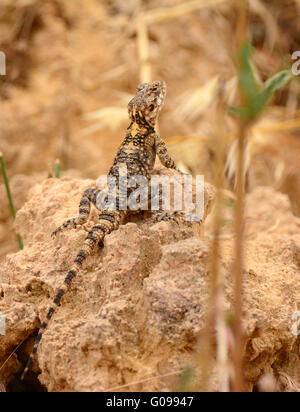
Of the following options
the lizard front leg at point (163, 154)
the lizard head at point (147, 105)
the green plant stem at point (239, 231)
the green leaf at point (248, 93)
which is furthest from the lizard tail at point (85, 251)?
the green leaf at point (248, 93)

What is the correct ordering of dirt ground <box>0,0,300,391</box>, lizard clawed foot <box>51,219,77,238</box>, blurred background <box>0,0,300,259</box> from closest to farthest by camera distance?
1. dirt ground <box>0,0,300,391</box>
2. lizard clawed foot <box>51,219,77,238</box>
3. blurred background <box>0,0,300,259</box>

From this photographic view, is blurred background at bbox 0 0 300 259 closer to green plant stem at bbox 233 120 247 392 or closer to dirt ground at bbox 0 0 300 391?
dirt ground at bbox 0 0 300 391

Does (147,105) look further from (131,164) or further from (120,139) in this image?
(120,139)

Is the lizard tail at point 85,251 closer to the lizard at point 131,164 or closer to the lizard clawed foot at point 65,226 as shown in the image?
the lizard at point 131,164

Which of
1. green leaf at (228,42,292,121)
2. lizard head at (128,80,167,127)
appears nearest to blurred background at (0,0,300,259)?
lizard head at (128,80,167,127)

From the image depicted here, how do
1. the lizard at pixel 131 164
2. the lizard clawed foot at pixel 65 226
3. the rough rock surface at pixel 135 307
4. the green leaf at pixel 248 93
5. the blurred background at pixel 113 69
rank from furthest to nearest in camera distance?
the blurred background at pixel 113 69 < the lizard clawed foot at pixel 65 226 < the lizard at pixel 131 164 < the rough rock surface at pixel 135 307 < the green leaf at pixel 248 93
